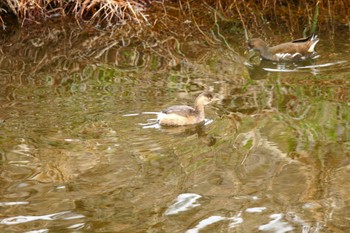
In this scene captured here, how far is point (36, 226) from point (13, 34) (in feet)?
21.7

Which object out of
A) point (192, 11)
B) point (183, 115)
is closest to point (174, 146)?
point (183, 115)

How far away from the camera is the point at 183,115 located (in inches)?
305

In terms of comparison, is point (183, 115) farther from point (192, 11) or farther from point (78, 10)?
point (78, 10)

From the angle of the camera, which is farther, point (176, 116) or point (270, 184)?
point (176, 116)

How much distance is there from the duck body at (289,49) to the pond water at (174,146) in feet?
0.45

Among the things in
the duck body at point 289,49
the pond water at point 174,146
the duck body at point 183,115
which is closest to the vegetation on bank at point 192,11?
the duck body at point 289,49

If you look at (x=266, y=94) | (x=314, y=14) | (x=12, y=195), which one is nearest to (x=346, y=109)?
(x=266, y=94)

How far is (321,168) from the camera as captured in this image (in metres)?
6.72

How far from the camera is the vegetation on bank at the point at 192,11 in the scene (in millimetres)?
11922

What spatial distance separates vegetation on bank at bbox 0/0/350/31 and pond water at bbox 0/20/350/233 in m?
1.86

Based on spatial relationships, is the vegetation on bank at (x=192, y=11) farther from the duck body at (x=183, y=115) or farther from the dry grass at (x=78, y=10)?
the duck body at (x=183, y=115)

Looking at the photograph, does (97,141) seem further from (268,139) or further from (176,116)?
(268,139)

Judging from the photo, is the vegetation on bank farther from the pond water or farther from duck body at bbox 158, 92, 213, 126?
duck body at bbox 158, 92, 213, 126

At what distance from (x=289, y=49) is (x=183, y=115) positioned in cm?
273
